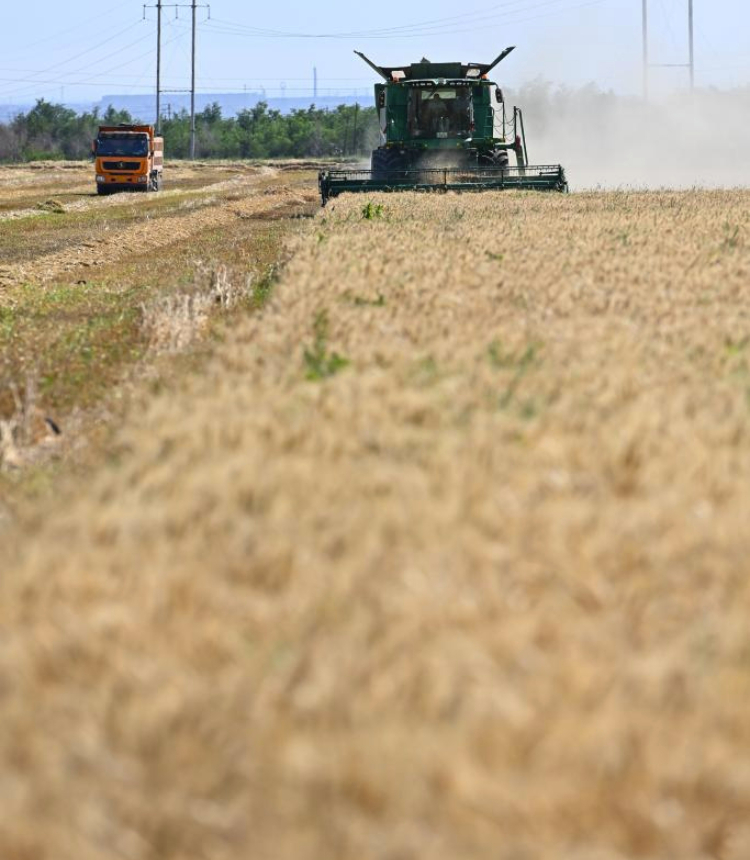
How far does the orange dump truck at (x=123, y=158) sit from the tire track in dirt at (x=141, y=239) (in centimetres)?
992

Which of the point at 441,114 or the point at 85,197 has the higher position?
the point at 441,114

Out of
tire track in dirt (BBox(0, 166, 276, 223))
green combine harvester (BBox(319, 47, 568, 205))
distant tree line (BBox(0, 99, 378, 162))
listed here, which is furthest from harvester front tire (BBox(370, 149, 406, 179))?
distant tree line (BBox(0, 99, 378, 162))

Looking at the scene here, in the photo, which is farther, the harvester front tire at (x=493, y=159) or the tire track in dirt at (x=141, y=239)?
the harvester front tire at (x=493, y=159)

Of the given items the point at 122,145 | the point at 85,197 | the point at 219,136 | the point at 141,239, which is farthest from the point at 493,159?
the point at 219,136

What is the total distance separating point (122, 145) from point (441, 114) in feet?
72.3

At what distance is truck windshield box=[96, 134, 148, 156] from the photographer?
176 feet

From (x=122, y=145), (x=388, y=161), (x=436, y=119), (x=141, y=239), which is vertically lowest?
(x=141, y=239)

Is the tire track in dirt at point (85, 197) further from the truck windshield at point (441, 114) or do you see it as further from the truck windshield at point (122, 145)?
the truck windshield at point (441, 114)

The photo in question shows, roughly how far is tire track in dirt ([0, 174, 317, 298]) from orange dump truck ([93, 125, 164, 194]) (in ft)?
32.6

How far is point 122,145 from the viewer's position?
5394 cm

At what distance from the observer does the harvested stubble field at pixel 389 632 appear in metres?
2.79

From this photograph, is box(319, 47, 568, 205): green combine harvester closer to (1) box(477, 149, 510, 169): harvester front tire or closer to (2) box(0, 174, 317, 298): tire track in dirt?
(1) box(477, 149, 510, 169): harvester front tire

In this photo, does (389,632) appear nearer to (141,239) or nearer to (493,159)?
(141,239)

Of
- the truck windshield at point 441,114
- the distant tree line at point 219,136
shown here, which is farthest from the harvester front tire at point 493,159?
the distant tree line at point 219,136
